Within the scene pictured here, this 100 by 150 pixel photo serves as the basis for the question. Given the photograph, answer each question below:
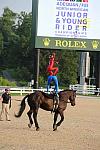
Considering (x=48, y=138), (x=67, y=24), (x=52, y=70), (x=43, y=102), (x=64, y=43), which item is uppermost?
(x=67, y=24)

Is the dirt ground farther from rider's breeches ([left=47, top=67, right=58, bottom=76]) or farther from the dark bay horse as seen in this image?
rider's breeches ([left=47, top=67, right=58, bottom=76])

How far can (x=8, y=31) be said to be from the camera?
12825cm

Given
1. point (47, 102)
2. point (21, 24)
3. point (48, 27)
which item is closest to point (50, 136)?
point (47, 102)

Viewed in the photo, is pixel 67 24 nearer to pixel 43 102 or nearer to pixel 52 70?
pixel 52 70

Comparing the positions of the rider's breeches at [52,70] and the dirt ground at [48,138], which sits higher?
the rider's breeches at [52,70]

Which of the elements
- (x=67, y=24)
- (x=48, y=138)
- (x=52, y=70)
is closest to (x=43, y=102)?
(x=52, y=70)

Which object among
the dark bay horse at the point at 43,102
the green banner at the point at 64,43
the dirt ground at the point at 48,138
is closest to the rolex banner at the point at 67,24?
the green banner at the point at 64,43

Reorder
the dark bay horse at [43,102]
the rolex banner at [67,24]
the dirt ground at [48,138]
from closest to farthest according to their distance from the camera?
the dirt ground at [48,138], the dark bay horse at [43,102], the rolex banner at [67,24]

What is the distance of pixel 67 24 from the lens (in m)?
48.9

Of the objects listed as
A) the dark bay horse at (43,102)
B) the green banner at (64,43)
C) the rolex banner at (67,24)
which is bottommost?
the dark bay horse at (43,102)

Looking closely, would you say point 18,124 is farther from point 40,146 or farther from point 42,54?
point 42,54

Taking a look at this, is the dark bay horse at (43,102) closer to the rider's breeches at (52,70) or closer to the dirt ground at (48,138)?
the dirt ground at (48,138)

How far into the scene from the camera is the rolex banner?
160 feet

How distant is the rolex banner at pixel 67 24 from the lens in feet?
160
